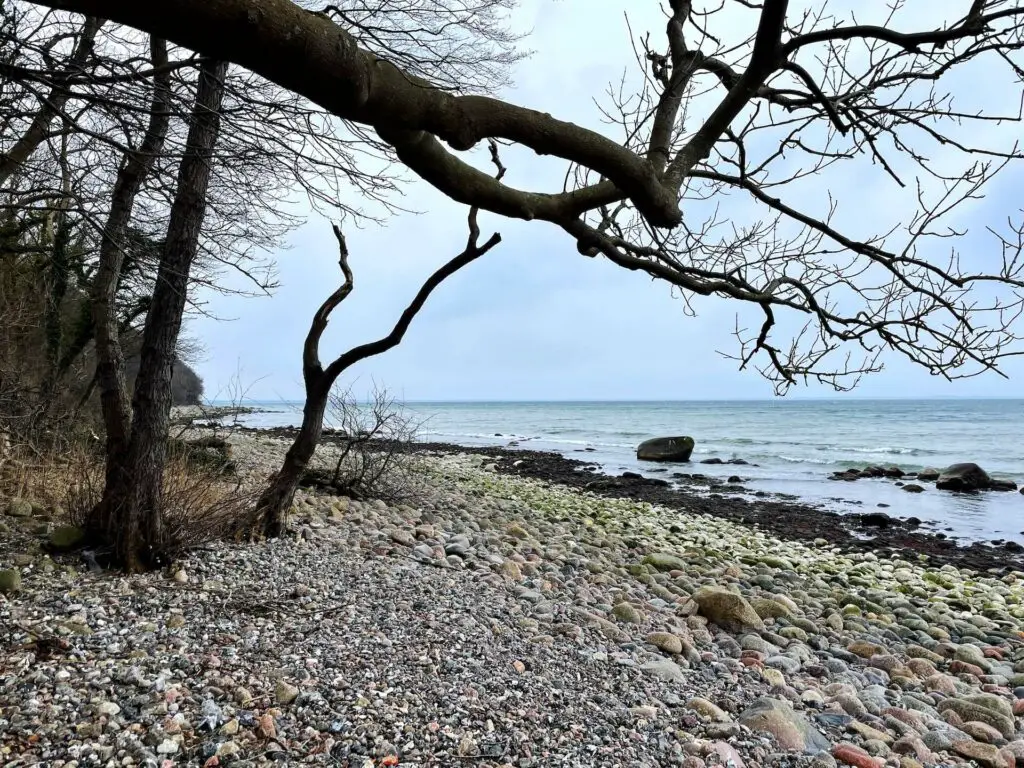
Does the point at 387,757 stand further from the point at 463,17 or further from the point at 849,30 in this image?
the point at 463,17

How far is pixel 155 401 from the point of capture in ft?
14.8

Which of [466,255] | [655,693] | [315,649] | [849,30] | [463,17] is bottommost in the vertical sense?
[655,693]

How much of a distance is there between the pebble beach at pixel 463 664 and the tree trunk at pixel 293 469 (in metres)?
0.27

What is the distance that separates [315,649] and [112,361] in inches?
117

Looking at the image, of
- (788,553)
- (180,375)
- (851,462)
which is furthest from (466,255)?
(851,462)

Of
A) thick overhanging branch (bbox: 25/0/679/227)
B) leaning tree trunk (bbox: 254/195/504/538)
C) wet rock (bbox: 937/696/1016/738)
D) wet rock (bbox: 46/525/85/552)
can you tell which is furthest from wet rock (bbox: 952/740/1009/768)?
wet rock (bbox: 46/525/85/552)

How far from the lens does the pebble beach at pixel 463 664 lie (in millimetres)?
2602

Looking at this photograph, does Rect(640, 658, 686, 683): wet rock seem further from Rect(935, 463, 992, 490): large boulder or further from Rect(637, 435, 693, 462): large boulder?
Rect(637, 435, 693, 462): large boulder

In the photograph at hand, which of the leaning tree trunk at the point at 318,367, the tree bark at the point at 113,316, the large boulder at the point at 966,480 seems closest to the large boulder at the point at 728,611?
the leaning tree trunk at the point at 318,367

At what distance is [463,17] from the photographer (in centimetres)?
546

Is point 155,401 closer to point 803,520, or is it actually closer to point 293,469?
point 293,469

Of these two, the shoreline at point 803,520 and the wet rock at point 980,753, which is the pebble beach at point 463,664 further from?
the shoreline at point 803,520

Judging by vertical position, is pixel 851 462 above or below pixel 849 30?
below

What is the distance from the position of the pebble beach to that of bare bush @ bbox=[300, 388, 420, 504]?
2205 mm
